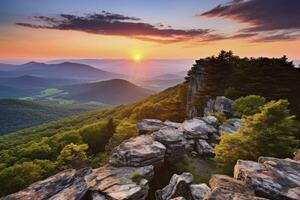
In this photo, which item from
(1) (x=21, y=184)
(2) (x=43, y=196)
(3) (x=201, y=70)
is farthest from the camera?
(3) (x=201, y=70)

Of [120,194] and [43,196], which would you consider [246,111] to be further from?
[43,196]

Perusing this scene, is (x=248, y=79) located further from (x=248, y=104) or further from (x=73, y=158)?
(x=73, y=158)

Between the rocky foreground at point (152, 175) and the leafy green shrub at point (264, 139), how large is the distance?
16.9ft

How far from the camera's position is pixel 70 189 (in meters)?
20.2

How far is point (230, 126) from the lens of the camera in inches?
1564

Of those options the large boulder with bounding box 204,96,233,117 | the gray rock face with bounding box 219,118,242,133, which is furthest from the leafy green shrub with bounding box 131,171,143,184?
the large boulder with bounding box 204,96,233,117

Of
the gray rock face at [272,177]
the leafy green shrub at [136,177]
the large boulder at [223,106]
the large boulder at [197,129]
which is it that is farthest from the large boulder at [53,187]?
the large boulder at [223,106]

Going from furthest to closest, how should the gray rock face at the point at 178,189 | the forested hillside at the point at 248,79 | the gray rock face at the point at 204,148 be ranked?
the forested hillside at the point at 248,79
the gray rock face at the point at 204,148
the gray rock face at the point at 178,189

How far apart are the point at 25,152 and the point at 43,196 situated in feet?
184

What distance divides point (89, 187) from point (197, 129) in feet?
65.2

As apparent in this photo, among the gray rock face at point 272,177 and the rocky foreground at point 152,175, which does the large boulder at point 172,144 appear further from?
the gray rock face at point 272,177

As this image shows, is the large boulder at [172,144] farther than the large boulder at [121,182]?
Yes

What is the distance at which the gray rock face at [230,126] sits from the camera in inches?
1512

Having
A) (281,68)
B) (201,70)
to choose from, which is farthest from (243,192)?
(201,70)
